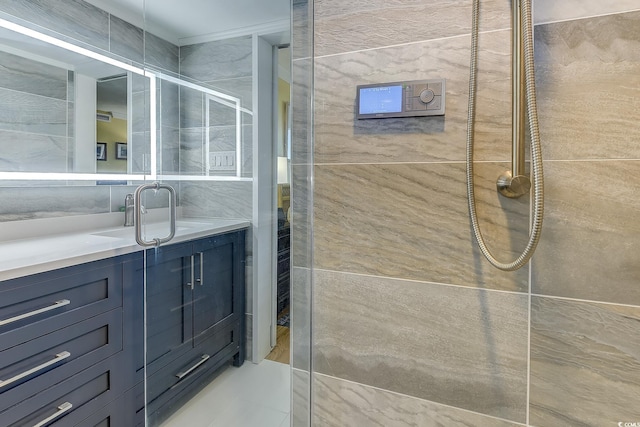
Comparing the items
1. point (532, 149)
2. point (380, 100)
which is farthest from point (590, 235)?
point (380, 100)

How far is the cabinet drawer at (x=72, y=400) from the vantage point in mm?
1014

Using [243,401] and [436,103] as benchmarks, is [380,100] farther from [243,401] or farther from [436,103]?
[243,401]

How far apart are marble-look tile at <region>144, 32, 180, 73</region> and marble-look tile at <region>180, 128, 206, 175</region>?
0.91 feet

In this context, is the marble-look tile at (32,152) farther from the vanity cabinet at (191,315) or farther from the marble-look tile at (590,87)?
the marble-look tile at (590,87)

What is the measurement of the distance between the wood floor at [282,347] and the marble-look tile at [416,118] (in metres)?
0.60

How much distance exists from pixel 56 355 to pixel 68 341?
0.16ft

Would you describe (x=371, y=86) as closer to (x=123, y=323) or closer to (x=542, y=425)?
(x=542, y=425)

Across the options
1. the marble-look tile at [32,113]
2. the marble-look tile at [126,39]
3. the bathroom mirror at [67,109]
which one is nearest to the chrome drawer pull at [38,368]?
the bathroom mirror at [67,109]

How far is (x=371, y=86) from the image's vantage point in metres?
0.91

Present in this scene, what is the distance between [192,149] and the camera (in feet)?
4.55

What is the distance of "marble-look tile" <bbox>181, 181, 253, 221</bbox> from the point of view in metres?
1.34

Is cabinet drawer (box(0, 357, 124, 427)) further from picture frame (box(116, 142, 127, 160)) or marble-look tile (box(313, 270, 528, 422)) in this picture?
picture frame (box(116, 142, 127, 160))

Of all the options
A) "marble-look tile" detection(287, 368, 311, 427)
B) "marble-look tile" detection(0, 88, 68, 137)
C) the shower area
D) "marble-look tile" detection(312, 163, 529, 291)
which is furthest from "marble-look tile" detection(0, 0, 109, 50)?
"marble-look tile" detection(287, 368, 311, 427)

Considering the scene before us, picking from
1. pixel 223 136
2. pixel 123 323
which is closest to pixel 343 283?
pixel 223 136
